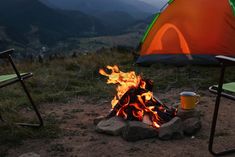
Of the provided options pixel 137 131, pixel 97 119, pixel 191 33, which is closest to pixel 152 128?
A: pixel 137 131

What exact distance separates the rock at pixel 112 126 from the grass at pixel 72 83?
517mm

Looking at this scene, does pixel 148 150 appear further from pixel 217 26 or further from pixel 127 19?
pixel 127 19

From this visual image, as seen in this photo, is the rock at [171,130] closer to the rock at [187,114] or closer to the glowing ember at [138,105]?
the glowing ember at [138,105]

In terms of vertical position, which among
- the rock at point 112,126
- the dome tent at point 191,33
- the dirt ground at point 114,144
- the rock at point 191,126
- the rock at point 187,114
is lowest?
the dirt ground at point 114,144

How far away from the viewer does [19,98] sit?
7.43 m

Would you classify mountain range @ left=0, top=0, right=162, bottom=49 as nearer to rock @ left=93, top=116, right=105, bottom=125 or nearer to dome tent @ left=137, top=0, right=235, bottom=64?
dome tent @ left=137, top=0, right=235, bottom=64

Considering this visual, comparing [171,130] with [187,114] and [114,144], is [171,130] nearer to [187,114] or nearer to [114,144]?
[187,114]

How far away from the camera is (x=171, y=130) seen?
517 centimetres

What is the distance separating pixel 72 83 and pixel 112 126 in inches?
132

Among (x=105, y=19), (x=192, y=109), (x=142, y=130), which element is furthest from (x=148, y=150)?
(x=105, y=19)

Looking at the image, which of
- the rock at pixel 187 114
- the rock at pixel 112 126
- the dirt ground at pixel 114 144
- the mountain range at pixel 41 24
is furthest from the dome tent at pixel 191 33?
the mountain range at pixel 41 24

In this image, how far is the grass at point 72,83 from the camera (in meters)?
5.54

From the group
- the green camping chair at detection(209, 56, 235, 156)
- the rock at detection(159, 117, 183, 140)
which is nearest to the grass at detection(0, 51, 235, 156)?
the rock at detection(159, 117, 183, 140)

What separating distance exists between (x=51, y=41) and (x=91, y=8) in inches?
3829
